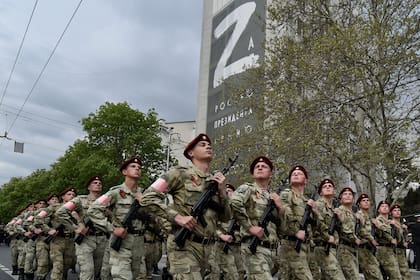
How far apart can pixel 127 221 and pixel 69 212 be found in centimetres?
239

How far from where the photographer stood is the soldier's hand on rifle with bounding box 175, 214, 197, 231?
16.6 ft

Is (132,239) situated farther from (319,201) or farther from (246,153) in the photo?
(246,153)

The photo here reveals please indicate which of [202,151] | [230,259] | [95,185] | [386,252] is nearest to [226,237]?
[230,259]

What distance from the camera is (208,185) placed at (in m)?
5.38

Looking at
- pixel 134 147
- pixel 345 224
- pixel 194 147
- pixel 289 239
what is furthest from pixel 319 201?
pixel 134 147

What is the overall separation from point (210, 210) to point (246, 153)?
14.7 m

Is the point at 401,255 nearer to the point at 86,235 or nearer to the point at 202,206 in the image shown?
the point at 86,235

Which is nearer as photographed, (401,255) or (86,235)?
(86,235)

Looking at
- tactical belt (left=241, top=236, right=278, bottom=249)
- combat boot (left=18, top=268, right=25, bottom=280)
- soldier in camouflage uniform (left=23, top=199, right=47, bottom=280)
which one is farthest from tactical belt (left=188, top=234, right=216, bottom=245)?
combat boot (left=18, top=268, right=25, bottom=280)

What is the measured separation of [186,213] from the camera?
5414 millimetres

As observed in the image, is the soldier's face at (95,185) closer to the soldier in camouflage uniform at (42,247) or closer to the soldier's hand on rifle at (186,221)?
the soldier in camouflage uniform at (42,247)

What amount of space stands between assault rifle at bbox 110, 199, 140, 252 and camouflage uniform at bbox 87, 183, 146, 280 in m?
A: 0.06

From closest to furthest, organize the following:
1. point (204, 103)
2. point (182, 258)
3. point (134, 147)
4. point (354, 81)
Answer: point (182, 258)
point (354, 81)
point (134, 147)
point (204, 103)

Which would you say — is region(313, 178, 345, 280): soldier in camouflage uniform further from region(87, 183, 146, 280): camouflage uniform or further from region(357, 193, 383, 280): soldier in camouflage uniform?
region(87, 183, 146, 280): camouflage uniform
